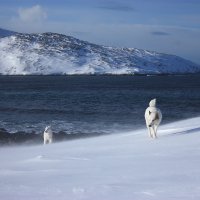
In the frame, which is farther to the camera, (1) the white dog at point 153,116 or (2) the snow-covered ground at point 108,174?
(1) the white dog at point 153,116

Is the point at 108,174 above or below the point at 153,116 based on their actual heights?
below

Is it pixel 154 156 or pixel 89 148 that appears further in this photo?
pixel 89 148

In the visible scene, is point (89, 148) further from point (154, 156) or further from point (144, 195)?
point (144, 195)

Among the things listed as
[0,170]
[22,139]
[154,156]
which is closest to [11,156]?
[0,170]

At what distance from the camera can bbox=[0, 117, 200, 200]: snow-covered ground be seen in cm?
823

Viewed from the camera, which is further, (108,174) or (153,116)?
(153,116)

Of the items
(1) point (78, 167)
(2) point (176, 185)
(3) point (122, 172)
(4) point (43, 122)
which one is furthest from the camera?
(4) point (43, 122)

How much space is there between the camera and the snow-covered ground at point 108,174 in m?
8.23

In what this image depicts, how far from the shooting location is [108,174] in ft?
32.7

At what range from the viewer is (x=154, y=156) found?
12305 mm

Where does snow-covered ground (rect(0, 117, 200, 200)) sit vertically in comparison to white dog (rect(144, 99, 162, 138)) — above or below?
below

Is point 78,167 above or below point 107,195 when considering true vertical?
above

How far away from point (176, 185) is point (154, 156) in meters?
3.63

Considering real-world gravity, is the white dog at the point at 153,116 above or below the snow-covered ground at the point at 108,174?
above
